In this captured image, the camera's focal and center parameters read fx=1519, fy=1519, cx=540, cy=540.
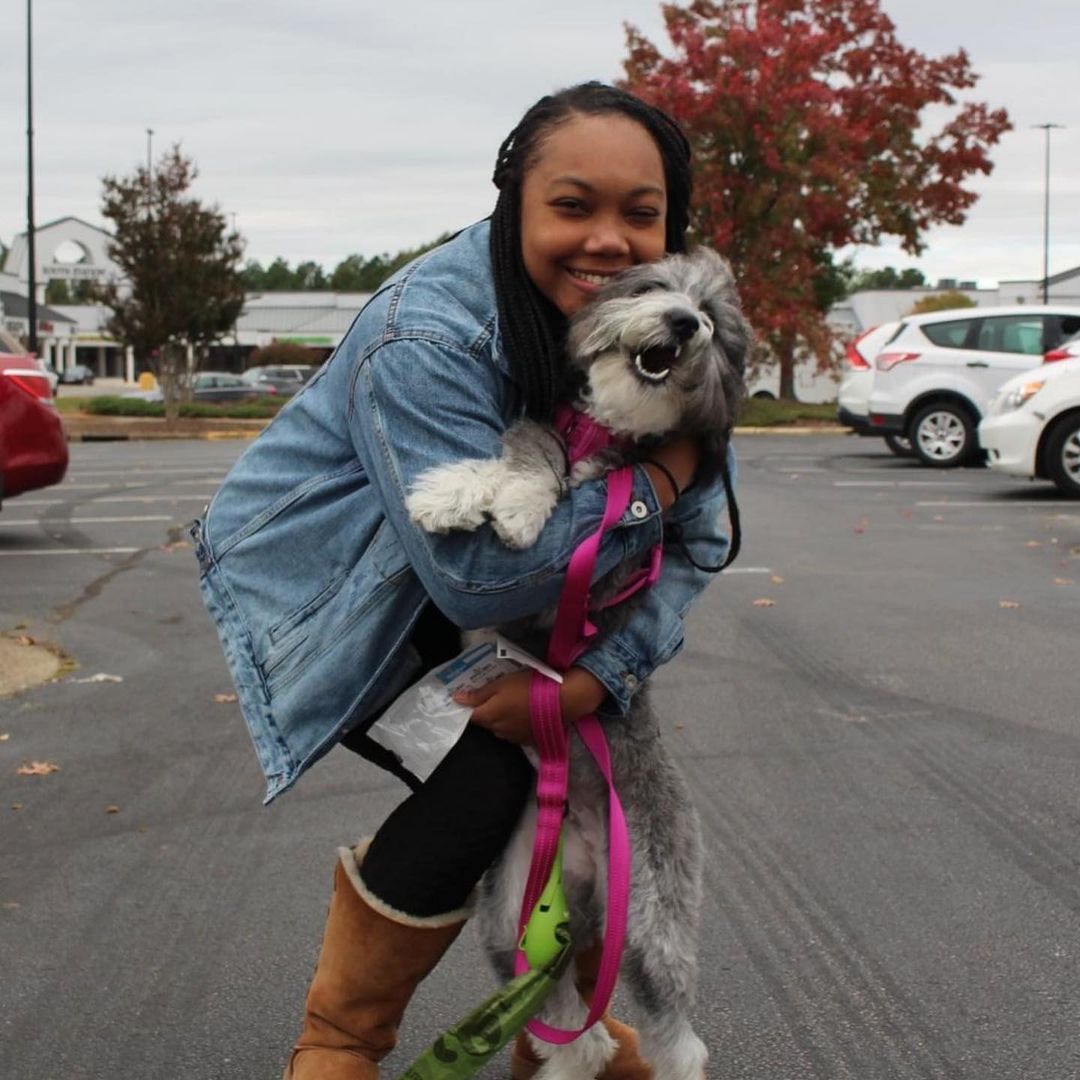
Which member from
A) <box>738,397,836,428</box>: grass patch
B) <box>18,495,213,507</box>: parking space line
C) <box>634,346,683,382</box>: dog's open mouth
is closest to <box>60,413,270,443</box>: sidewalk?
<box>738,397,836,428</box>: grass patch

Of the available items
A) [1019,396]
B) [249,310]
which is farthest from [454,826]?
[249,310]

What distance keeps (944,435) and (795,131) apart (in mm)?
12675

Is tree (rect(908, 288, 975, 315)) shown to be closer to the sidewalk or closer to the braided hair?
the sidewalk

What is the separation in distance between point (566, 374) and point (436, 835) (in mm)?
856

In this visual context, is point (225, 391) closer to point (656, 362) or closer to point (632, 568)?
point (632, 568)

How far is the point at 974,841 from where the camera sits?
468cm

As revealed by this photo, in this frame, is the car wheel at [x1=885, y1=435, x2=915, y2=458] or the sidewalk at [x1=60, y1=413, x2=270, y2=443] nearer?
the car wheel at [x1=885, y1=435, x2=915, y2=458]

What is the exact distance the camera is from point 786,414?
28.6 meters

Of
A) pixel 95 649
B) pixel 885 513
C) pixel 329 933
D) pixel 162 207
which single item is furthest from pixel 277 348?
pixel 329 933

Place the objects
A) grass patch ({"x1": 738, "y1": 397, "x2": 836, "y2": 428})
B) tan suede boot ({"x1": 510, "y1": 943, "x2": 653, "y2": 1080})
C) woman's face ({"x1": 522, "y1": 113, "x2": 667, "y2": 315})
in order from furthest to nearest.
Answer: grass patch ({"x1": 738, "y1": 397, "x2": 836, "y2": 428}), tan suede boot ({"x1": 510, "y1": 943, "x2": 653, "y2": 1080}), woman's face ({"x1": 522, "y1": 113, "x2": 667, "y2": 315})

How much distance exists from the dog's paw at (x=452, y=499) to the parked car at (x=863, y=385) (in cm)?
1708

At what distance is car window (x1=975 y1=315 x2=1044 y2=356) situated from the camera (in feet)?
59.1

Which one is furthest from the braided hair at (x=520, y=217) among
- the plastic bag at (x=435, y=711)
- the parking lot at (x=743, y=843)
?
the parking lot at (x=743, y=843)

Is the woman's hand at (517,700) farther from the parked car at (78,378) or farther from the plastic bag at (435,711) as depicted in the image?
the parked car at (78,378)
